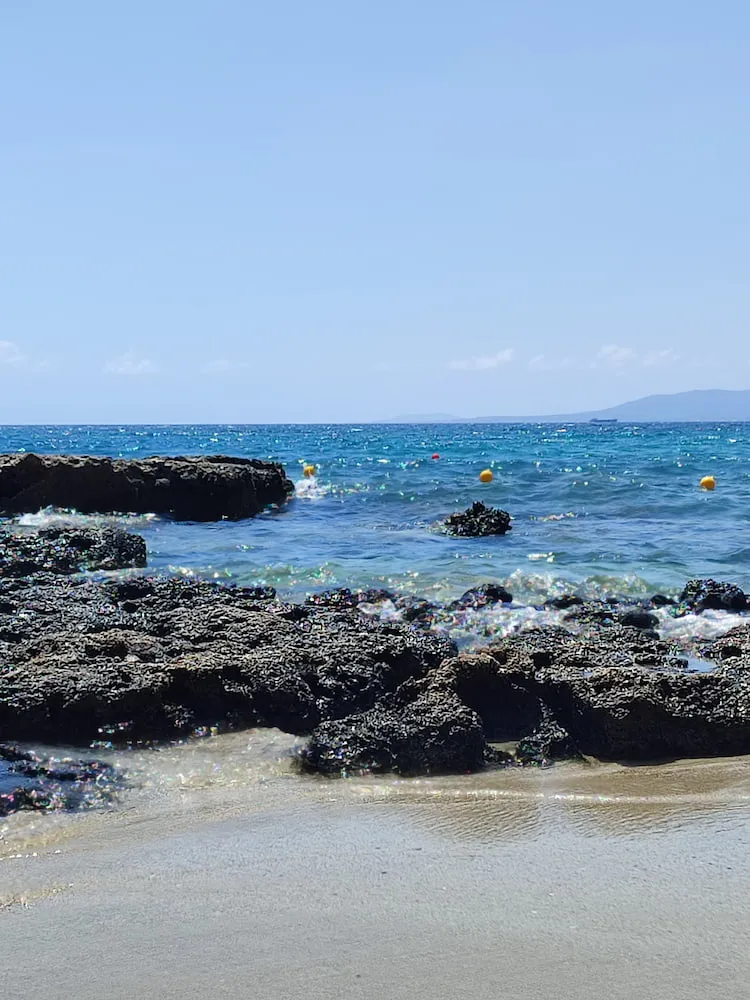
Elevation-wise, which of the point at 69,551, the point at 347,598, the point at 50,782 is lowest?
the point at 50,782

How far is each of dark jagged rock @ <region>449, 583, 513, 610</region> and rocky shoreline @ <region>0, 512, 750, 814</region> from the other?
6.80 feet

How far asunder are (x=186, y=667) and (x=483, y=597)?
4.63 m

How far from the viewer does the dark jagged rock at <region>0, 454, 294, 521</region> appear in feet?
56.2

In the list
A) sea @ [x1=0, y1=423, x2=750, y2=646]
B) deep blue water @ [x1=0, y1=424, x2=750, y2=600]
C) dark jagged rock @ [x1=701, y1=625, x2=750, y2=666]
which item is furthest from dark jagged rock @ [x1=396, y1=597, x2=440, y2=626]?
dark jagged rock @ [x1=701, y1=625, x2=750, y2=666]

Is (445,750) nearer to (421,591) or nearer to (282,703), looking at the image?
(282,703)

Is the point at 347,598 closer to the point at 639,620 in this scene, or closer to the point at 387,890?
the point at 639,620

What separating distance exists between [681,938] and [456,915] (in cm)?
77

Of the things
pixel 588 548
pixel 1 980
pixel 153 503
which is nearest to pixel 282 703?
pixel 1 980

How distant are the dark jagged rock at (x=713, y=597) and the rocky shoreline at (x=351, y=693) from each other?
81.5 inches

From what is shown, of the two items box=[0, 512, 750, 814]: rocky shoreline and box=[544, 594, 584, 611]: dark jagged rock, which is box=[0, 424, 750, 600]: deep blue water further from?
box=[0, 512, 750, 814]: rocky shoreline

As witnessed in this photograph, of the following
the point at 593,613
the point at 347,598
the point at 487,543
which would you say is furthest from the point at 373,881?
the point at 487,543

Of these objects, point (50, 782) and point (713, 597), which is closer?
point (50, 782)

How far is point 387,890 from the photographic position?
366 cm

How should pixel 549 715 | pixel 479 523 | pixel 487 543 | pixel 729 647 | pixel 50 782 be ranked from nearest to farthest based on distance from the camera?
pixel 50 782
pixel 549 715
pixel 729 647
pixel 487 543
pixel 479 523
